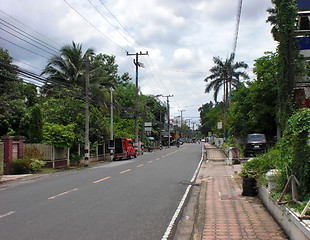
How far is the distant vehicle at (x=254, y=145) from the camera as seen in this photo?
75.7 feet

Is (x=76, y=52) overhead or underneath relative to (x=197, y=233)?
overhead

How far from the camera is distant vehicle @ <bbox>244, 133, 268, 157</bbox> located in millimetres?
23062

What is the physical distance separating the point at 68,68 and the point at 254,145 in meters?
20.4

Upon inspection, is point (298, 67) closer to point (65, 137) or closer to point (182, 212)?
point (182, 212)

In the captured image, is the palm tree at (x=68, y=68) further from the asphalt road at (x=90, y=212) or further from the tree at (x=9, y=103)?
the asphalt road at (x=90, y=212)

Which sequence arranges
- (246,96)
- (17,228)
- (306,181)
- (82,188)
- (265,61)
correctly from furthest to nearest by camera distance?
(246,96)
(265,61)
(82,188)
(17,228)
(306,181)

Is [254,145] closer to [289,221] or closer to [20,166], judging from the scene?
[20,166]

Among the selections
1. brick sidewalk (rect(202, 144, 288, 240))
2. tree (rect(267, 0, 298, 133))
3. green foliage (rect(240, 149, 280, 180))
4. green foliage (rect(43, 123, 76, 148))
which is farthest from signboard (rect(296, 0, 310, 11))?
green foliage (rect(43, 123, 76, 148))

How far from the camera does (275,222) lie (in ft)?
21.6

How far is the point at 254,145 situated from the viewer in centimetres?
2316

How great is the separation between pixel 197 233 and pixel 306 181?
90.7 inches

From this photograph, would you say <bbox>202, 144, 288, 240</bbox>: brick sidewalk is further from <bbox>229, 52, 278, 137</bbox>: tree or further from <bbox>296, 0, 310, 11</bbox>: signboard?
<bbox>229, 52, 278, 137</bbox>: tree

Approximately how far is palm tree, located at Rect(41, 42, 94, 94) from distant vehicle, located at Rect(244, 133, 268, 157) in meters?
18.1

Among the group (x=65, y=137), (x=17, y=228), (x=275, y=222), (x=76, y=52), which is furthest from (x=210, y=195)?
(x=76, y=52)
